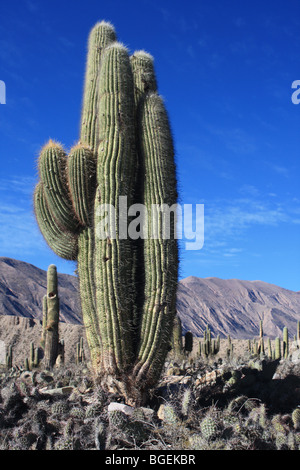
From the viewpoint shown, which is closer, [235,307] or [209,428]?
[209,428]

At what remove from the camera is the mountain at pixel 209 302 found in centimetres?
7506

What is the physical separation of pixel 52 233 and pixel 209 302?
344ft

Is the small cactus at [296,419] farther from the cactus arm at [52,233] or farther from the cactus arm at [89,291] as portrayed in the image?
the cactus arm at [52,233]

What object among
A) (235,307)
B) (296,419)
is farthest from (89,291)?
(235,307)

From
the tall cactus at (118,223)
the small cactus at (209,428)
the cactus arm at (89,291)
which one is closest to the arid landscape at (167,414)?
the small cactus at (209,428)

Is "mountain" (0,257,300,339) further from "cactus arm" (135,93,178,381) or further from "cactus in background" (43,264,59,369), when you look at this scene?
"cactus arm" (135,93,178,381)

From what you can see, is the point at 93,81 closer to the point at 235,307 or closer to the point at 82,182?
the point at 82,182

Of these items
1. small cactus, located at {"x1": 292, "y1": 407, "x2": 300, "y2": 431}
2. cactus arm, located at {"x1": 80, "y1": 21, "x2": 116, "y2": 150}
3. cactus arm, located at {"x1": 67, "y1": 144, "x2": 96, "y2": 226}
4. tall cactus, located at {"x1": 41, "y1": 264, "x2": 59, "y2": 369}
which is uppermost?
cactus arm, located at {"x1": 80, "y1": 21, "x2": 116, "y2": 150}

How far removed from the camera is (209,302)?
109562 millimetres

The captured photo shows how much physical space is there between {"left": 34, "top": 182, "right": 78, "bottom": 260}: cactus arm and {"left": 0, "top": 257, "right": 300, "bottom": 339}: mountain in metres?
62.7

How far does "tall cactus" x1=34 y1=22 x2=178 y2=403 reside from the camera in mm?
6234

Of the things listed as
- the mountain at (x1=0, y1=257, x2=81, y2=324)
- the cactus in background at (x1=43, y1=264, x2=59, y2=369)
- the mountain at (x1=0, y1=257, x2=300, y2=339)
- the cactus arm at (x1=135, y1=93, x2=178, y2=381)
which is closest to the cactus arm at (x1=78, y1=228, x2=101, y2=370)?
the cactus arm at (x1=135, y1=93, x2=178, y2=381)

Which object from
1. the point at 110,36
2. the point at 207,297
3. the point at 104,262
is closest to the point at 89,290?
the point at 104,262
